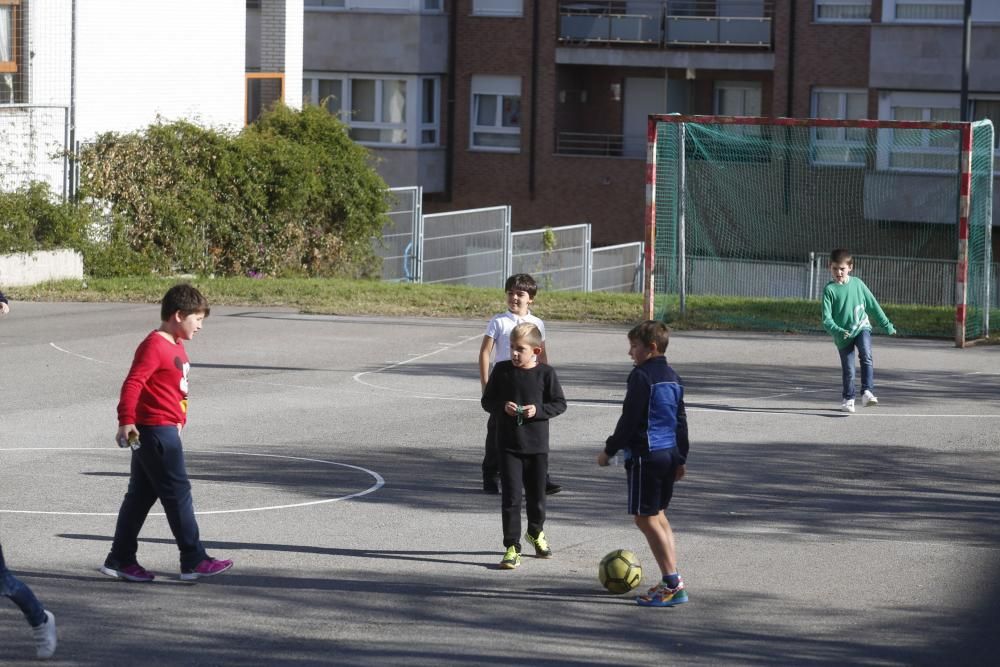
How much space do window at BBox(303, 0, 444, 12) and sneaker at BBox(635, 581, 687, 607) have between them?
3582cm

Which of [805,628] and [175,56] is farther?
[175,56]

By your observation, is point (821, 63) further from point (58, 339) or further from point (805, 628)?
point (805, 628)

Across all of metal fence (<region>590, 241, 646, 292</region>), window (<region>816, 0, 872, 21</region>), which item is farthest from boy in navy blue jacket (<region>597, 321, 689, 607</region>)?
window (<region>816, 0, 872, 21</region>)

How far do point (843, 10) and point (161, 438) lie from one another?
34.4m

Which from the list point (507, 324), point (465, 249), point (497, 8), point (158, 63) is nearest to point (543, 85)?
point (497, 8)

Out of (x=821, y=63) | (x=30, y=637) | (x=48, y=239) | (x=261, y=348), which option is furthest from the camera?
(x=821, y=63)

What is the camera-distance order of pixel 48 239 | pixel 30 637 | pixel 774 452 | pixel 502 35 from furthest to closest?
pixel 502 35 → pixel 48 239 → pixel 774 452 → pixel 30 637

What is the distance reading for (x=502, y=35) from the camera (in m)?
43.1

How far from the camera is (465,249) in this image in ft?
109

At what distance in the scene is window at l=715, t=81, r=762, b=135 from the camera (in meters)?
43.5

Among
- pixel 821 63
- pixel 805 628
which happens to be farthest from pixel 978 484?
pixel 821 63

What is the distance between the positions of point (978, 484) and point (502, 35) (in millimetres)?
32901

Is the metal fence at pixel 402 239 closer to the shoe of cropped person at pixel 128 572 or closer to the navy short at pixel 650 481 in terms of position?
the shoe of cropped person at pixel 128 572

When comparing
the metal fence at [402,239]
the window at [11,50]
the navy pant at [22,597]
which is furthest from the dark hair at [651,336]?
the metal fence at [402,239]
